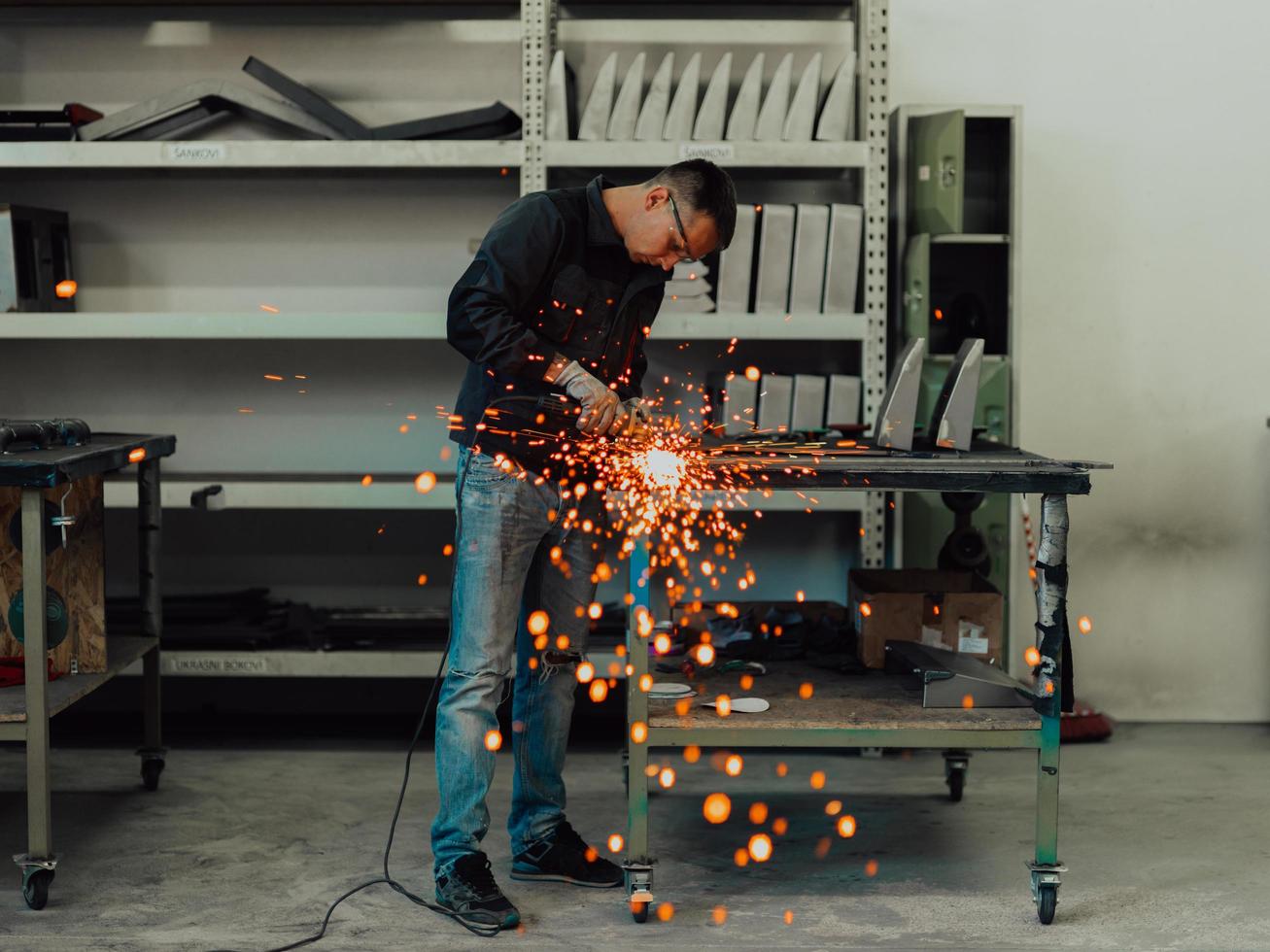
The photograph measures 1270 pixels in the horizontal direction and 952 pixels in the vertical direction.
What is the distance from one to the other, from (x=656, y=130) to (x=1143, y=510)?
1.88m

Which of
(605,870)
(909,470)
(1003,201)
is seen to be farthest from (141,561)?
(1003,201)

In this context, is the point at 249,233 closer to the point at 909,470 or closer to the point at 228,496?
the point at 228,496

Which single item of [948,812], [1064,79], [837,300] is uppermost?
[1064,79]

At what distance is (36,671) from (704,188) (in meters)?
1.60

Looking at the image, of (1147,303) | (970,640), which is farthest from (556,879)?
(1147,303)

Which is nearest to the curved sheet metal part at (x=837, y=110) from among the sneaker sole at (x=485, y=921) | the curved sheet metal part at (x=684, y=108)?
the curved sheet metal part at (x=684, y=108)

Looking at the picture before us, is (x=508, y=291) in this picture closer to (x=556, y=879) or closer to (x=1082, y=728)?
(x=556, y=879)

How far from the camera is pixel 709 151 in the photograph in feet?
11.3

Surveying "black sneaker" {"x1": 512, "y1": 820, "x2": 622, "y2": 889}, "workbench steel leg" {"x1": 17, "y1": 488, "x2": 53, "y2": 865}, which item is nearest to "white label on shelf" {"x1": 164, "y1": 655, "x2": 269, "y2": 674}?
"workbench steel leg" {"x1": 17, "y1": 488, "x2": 53, "y2": 865}

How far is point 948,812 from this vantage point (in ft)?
10.4

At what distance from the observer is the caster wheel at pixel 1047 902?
8.09 feet

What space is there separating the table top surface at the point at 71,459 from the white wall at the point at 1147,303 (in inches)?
93.0

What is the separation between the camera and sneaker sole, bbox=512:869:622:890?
266 centimetres

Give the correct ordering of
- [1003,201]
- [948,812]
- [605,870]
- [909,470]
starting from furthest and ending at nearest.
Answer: [1003,201], [948,812], [605,870], [909,470]
